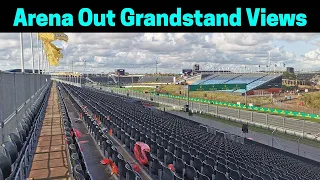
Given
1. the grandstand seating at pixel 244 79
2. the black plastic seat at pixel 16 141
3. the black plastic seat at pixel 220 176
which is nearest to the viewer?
the black plastic seat at pixel 16 141

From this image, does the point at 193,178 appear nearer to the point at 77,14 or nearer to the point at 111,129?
the point at 111,129

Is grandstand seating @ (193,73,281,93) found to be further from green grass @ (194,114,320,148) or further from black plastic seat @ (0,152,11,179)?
black plastic seat @ (0,152,11,179)

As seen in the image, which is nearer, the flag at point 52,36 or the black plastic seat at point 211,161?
the black plastic seat at point 211,161

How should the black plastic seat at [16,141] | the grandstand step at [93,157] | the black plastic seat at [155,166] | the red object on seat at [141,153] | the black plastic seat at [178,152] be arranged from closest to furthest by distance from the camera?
the black plastic seat at [16,141], the black plastic seat at [155,166], the grandstand step at [93,157], the red object on seat at [141,153], the black plastic seat at [178,152]

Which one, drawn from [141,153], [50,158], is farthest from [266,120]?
[50,158]

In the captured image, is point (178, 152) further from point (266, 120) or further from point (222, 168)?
point (266, 120)

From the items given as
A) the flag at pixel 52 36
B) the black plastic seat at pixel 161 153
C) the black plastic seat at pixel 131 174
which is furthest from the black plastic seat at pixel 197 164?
the flag at pixel 52 36

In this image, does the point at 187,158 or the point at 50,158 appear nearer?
the point at 50,158

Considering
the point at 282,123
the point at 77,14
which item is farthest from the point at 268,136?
the point at 77,14

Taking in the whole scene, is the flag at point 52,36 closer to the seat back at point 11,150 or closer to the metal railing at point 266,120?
the metal railing at point 266,120

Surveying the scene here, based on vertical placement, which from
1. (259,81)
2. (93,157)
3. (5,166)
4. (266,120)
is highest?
(259,81)

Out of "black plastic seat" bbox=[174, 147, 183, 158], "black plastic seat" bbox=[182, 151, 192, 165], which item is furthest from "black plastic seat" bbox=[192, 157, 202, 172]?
"black plastic seat" bbox=[174, 147, 183, 158]

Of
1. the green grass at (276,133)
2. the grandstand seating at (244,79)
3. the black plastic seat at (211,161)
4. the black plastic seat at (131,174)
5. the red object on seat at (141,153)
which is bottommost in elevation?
the green grass at (276,133)

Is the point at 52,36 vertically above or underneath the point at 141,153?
above
